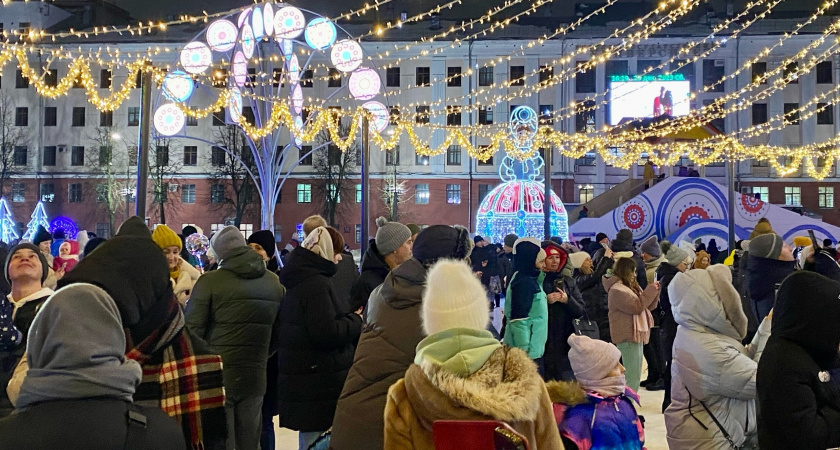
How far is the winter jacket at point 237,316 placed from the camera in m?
4.80

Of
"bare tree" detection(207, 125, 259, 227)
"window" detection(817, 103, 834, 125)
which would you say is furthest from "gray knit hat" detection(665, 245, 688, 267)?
"window" detection(817, 103, 834, 125)

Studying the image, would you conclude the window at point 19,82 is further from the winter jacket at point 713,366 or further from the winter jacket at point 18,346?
the winter jacket at point 713,366

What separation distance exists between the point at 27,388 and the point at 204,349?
71cm

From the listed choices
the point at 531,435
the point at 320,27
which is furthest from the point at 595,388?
the point at 320,27

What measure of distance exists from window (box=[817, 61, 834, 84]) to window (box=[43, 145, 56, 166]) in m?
43.2

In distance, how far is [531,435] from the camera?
2.45 m

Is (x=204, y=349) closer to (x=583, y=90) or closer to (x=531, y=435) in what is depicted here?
(x=531, y=435)

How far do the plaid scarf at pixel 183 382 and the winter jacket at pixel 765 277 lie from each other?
499cm

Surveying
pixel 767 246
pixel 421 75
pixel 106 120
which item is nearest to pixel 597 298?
pixel 767 246

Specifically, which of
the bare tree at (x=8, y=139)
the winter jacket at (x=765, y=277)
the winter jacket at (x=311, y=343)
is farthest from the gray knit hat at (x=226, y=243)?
the bare tree at (x=8, y=139)

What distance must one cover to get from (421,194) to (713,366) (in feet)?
136

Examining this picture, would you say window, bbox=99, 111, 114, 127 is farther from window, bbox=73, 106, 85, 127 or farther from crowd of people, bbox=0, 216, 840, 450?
crowd of people, bbox=0, 216, 840, 450

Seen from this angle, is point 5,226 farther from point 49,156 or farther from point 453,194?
point 49,156

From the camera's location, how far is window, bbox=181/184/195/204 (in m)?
46.7
